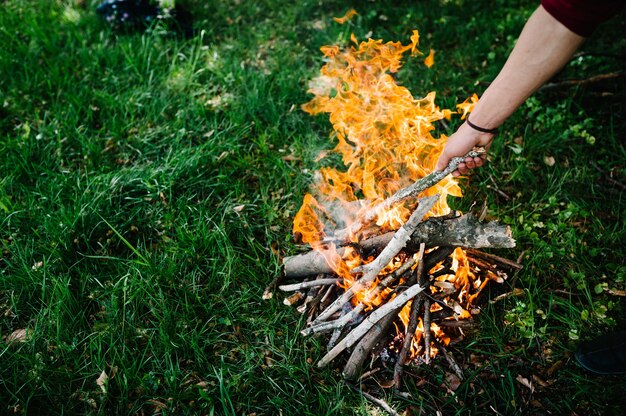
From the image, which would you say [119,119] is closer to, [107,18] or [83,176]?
[83,176]

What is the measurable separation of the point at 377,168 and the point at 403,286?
3.28ft

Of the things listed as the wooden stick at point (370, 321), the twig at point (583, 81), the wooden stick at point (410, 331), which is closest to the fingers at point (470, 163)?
the wooden stick at point (410, 331)

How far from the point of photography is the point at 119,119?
13.0 feet

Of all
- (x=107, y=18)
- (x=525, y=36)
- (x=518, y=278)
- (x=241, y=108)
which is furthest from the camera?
(x=107, y=18)

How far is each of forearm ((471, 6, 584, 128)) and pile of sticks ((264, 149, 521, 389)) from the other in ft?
1.21

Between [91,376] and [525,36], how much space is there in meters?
3.05

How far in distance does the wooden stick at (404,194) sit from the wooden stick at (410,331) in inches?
13.8

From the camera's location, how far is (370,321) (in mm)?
2408

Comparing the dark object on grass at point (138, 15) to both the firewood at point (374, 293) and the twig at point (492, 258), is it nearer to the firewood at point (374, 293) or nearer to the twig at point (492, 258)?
the firewood at point (374, 293)

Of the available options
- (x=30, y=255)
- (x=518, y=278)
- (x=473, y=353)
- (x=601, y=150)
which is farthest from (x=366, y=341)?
(x=601, y=150)

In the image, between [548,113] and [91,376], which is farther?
[548,113]

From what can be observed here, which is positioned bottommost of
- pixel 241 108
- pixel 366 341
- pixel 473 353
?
pixel 473 353

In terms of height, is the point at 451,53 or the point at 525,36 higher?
the point at 525,36

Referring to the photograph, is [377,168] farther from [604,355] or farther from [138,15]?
[138,15]
